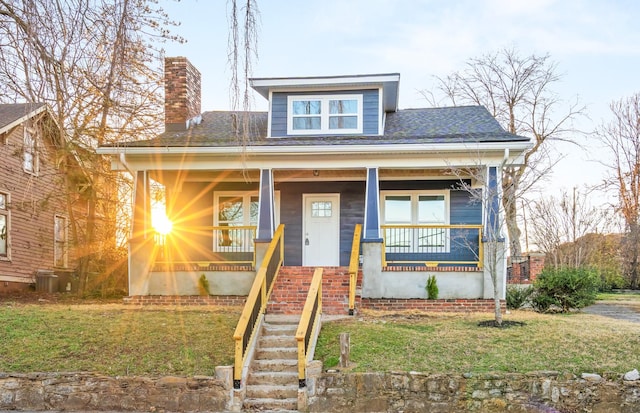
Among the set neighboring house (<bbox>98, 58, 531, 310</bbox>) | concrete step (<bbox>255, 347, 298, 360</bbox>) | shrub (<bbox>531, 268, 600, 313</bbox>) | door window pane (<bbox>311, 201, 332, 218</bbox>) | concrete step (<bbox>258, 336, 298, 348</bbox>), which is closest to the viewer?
concrete step (<bbox>255, 347, 298, 360</bbox>)

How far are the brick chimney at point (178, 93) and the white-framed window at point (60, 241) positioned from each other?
324 inches

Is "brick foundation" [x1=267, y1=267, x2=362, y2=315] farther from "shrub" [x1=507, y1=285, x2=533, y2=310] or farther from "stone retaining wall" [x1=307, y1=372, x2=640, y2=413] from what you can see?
"stone retaining wall" [x1=307, y1=372, x2=640, y2=413]

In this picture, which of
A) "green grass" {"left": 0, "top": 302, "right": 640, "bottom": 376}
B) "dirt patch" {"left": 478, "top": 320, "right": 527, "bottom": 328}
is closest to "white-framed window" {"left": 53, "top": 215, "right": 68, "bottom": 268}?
"green grass" {"left": 0, "top": 302, "right": 640, "bottom": 376}

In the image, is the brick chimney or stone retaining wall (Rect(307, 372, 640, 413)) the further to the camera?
the brick chimney

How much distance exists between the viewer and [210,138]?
51.8ft

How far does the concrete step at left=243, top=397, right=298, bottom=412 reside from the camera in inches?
355

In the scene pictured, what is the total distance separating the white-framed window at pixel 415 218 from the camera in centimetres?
1623

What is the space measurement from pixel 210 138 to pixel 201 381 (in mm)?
7924

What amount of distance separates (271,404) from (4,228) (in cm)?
1437

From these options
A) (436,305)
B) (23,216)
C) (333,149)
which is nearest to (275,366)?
(436,305)

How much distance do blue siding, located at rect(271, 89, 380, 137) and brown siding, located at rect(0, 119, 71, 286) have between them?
7049 mm

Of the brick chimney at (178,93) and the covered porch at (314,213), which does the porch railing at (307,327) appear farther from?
the brick chimney at (178,93)

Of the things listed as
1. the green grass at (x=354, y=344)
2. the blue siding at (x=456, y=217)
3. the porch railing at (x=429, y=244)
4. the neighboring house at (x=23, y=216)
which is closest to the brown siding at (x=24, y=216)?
the neighboring house at (x=23, y=216)

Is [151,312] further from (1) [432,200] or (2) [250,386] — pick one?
(1) [432,200]
